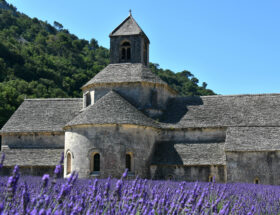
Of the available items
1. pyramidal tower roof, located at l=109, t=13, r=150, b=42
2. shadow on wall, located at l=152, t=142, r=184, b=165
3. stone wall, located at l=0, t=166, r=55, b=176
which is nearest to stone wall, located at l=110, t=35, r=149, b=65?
pyramidal tower roof, located at l=109, t=13, r=150, b=42

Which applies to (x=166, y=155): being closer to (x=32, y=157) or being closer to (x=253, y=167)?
(x=253, y=167)

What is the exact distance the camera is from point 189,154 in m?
28.4

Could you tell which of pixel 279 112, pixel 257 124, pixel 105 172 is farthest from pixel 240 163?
pixel 105 172

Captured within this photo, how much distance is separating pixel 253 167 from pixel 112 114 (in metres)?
10.2

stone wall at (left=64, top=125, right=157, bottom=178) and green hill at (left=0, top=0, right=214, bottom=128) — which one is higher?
green hill at (left=0, top=0, right=214, bottom=128)

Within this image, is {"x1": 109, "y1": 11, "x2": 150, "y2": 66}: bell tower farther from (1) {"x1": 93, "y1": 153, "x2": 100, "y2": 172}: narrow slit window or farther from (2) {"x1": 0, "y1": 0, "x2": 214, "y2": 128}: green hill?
(2) {"x1": 0, "y1": 0, "x2": 214, "y2": 128}: green hill


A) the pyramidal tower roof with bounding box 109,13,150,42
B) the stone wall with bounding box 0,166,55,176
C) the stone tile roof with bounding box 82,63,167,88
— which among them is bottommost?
the stone wall with bounding box 0,166,55,176

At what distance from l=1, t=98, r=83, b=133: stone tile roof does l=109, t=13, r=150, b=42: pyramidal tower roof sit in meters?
6.98

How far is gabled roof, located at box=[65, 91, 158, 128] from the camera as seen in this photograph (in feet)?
87.0

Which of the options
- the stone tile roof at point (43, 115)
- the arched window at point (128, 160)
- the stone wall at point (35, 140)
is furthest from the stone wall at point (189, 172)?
the stone tile roof at point (43, 115)

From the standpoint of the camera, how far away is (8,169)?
30656 millimetres

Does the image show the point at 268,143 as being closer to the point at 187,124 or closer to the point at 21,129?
the point at 187,124

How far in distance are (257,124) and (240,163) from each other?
422cm

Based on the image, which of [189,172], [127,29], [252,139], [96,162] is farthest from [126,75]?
[252,139]
